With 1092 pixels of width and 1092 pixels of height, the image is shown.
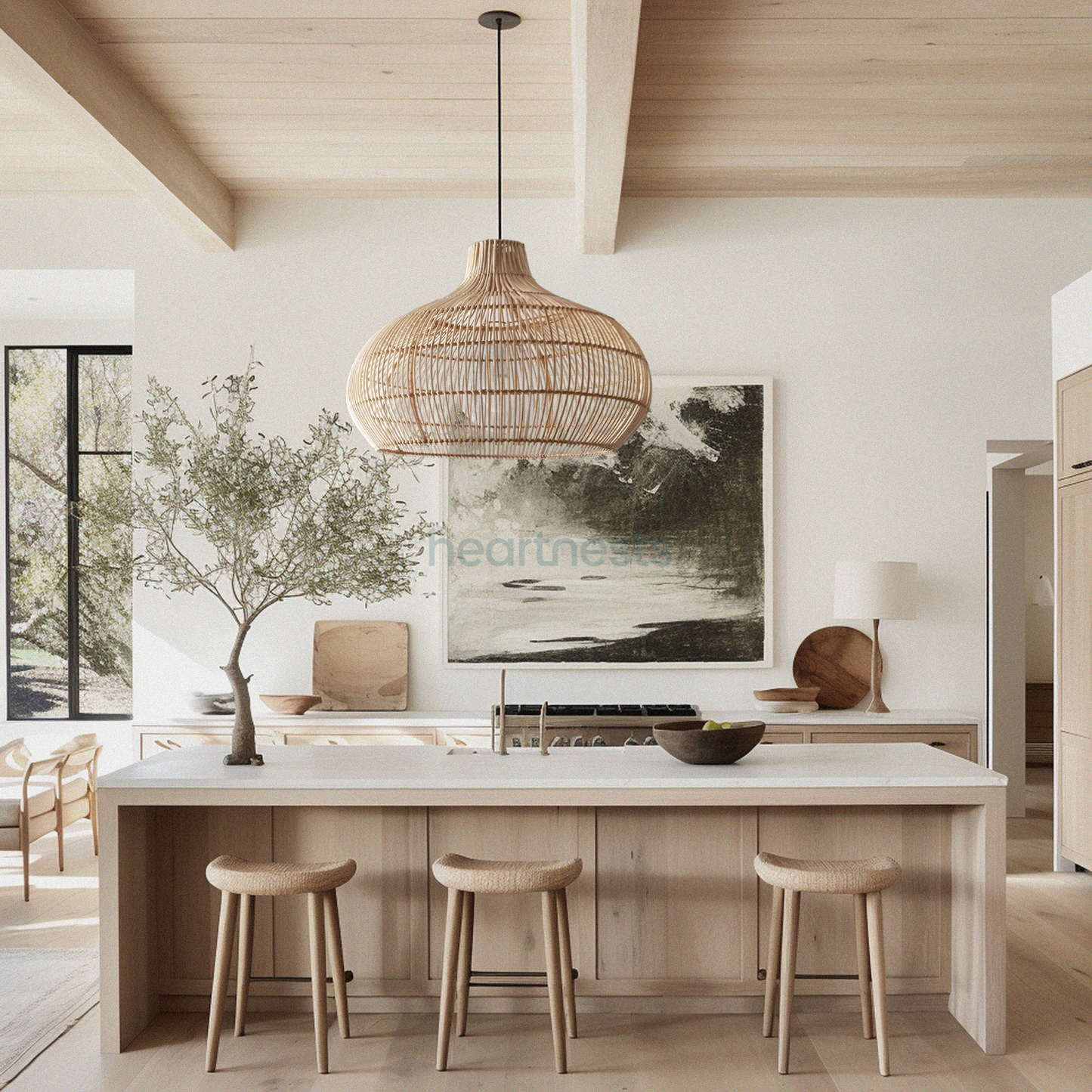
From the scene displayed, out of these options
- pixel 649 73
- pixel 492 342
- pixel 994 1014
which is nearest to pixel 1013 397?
pixel 649 73

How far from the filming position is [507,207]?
20.0 feet

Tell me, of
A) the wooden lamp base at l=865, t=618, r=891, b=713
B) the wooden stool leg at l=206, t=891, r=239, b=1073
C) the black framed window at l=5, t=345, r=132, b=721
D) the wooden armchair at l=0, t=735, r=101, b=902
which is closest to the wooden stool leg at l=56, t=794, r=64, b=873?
the wooden armchair at l=0, t=735, r=101, b=902

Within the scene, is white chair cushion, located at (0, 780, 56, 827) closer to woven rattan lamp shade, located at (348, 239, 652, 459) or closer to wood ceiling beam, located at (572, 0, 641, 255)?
woven rattan lamp shade, located at (348, 239, 652, 459)

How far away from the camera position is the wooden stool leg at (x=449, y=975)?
3.34 meters

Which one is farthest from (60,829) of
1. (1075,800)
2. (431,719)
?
(1075,800)

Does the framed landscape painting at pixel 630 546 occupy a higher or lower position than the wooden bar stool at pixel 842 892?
higher

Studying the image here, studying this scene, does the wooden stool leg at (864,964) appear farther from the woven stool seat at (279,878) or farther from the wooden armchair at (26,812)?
the wooden armchair at (26,812)

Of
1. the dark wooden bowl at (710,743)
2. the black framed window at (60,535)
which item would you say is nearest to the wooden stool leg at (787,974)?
the dark wooden bowl at (710,743)

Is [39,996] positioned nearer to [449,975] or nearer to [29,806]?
[29,806]

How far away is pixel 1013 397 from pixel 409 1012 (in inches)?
174

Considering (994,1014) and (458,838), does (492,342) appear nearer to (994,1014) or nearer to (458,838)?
(458,838)

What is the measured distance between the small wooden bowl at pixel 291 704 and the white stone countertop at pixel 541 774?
175 centimetres

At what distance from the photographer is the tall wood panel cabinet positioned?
525cm

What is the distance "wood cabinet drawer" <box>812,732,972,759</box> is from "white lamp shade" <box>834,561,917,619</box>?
588mm
